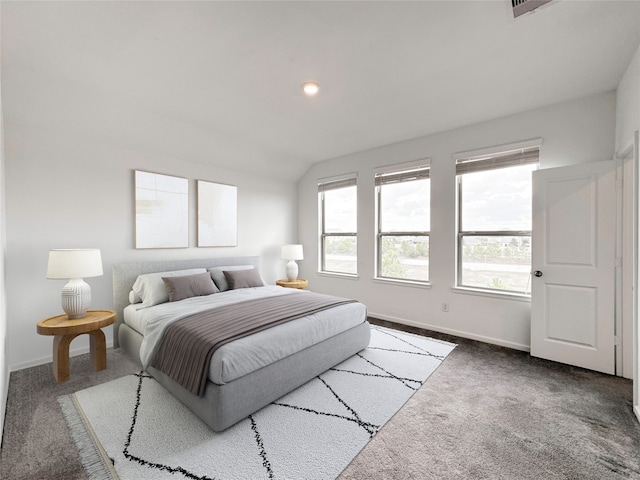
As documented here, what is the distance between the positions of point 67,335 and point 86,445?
1.20m

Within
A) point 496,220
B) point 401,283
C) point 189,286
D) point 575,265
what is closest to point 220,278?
point 189,286

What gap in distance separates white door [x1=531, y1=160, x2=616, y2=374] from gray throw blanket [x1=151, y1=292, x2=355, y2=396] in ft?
7.27

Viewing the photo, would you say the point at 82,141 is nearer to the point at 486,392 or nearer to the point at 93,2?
the point at 93,2

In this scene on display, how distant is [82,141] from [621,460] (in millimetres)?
5218

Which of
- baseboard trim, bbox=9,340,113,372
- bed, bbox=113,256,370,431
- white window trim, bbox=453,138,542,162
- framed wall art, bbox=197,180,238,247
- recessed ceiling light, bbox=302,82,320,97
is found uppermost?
recessed ceiling light, bbox=302,82,320,97

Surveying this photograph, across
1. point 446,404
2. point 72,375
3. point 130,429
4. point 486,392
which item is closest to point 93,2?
point 130,429

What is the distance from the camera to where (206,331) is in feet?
7.26

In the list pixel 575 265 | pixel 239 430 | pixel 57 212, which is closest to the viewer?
pixel 239 430

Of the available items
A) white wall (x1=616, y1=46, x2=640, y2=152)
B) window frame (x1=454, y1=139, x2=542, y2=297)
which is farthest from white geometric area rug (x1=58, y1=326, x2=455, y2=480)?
white wall (x1=616, y1=46, x2=640, y2=152)

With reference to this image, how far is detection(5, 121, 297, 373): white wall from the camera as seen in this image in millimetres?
2826

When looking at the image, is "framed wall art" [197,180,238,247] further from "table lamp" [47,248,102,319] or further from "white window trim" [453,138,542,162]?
"white window trim" [453,138,542,162]

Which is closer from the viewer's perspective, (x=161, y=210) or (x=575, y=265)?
(x=575, y=265)

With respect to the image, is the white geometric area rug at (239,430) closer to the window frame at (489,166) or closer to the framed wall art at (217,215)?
the window frame at (489,166)

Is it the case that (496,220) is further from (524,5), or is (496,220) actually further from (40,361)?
(40,361)
